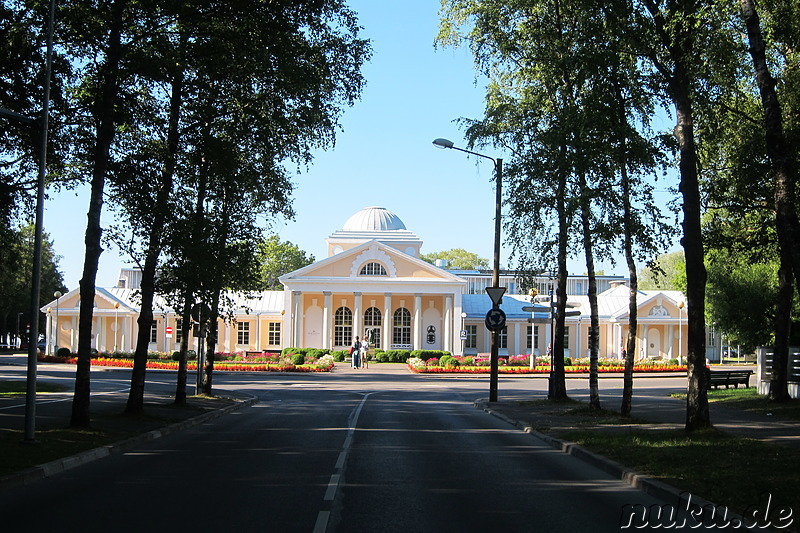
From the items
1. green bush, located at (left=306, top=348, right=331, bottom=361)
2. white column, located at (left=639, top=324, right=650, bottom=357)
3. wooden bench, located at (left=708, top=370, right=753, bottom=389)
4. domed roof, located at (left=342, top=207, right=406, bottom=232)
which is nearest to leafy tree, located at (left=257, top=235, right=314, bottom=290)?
domed roof, located at (left=342, top=207, right=406, bottom=232)

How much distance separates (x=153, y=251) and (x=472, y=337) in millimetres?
60603

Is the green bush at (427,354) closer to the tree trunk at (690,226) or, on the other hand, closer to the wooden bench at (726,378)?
the wooden bench at (726,378)

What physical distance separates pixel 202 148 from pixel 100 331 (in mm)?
59898

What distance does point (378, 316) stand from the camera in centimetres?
7412

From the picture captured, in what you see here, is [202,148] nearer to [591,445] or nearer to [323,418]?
[323,418]

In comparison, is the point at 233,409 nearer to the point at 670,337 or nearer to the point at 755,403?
the point at 755,403

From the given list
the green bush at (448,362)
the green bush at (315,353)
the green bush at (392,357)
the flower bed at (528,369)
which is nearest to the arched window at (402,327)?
the green bush at (392,357)

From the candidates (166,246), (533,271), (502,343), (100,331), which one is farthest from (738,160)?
(100,331)

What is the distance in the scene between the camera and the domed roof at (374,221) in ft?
270

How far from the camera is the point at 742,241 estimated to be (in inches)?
984

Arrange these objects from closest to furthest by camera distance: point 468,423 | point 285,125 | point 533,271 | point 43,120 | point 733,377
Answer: point 43,120 < point 285,125 < point 468,423 < point 533,271 < point 733,377

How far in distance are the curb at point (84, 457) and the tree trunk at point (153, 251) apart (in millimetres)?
1373

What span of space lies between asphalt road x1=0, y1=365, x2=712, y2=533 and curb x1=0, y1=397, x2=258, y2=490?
7.2 inches

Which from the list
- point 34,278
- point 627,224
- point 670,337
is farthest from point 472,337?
point 34,278
